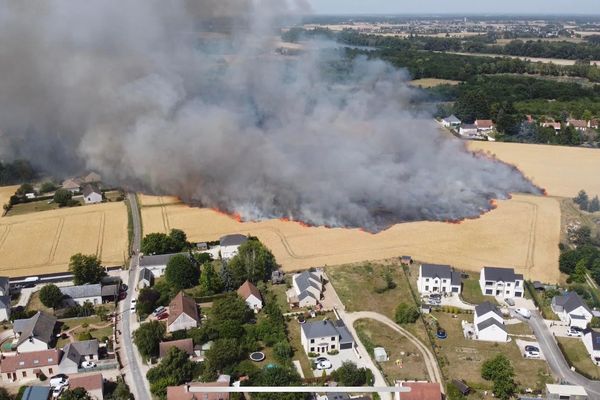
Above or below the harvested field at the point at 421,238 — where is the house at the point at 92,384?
above

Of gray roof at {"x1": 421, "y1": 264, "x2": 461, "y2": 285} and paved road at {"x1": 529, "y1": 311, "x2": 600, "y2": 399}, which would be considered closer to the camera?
paved road at {"x1": 529, "y1": 311, "x2": 600, "y2": 399}

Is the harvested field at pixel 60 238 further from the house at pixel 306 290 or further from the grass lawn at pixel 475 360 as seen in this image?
the grass lawn at pixel 475 360

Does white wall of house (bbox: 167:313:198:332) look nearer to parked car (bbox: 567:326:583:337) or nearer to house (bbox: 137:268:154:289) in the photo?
house (bbox: 137:268:154:289)

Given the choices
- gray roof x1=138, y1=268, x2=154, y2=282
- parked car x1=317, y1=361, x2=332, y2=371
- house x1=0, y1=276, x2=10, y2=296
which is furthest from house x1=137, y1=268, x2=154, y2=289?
parked car x1=317, y1=361, x2=332, y2=371

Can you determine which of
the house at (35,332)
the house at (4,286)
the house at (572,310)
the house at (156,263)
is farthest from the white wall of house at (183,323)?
the house at (572,310)

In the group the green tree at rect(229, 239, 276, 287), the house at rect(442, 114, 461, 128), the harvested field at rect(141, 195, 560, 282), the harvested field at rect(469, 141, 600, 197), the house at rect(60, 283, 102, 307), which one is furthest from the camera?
the house at rect(442, 114, 461, 128)

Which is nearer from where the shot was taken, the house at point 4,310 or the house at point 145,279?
the house at point 4,310

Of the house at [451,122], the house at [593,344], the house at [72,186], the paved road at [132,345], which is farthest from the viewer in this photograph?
the house at [451,122]

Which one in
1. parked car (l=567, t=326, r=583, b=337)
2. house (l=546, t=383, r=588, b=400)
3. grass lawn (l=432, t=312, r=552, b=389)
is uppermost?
house (l=546, t=383, r=588, b=400)
